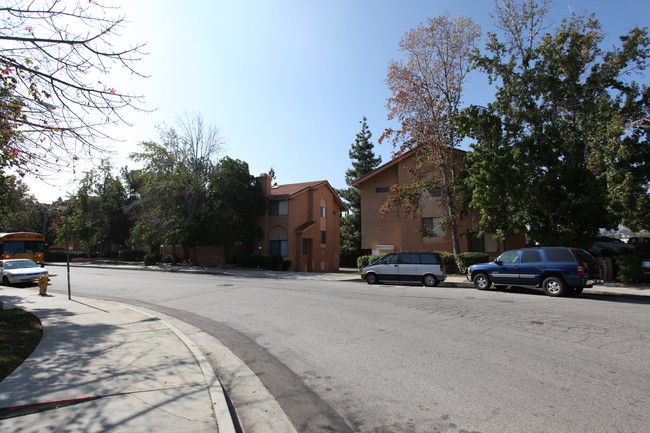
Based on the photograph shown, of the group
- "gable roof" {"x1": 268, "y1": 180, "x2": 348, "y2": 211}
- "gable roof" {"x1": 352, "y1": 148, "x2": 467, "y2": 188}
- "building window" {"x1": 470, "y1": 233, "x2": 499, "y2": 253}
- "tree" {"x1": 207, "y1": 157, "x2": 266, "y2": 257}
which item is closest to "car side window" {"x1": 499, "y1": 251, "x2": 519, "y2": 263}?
"building window" {"x1": 470, "y1": 233, "x2": 499, "y2": 253}

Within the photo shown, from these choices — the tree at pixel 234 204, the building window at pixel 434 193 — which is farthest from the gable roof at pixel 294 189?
the building window at pixel 434 193

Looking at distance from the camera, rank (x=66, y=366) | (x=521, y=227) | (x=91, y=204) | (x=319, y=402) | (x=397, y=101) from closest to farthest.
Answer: (x=319, y=402) < (x=66, y=366) < (x=521, y=227) < (x=397, y=101) < (x=91, y=204)

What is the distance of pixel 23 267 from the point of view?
68.1 ft

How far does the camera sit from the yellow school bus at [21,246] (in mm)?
27141

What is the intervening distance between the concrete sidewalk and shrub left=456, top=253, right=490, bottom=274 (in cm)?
1709

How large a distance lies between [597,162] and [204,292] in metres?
16.5

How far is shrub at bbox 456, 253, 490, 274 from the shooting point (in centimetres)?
2158

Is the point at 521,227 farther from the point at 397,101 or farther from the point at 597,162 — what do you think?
the point at 397,101

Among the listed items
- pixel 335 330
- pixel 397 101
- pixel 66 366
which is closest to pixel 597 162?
pixel 397 101

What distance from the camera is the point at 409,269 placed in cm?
1855

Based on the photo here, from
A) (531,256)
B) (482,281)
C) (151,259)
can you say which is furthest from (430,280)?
(151,259)

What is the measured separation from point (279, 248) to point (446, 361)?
88.5 feet

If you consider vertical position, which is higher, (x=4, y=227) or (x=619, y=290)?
(x=4, y=227)

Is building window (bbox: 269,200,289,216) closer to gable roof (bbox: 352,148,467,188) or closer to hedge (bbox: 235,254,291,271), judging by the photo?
hedge (bbox: 235,254,291,271)
